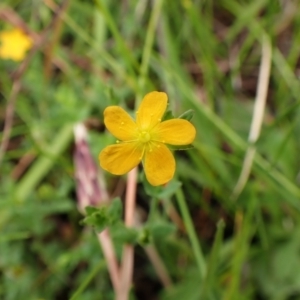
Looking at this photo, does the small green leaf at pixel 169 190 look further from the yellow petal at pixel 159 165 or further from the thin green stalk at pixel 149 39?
the thin green stalk at pixel 149 39

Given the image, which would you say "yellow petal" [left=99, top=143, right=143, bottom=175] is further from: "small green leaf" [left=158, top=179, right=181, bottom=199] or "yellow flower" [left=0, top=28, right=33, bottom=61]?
"yellow flower" [left=0, top=28, right=33, bottom=61]

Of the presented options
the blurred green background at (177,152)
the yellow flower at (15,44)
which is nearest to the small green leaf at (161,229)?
the blurred green background at (177,152)

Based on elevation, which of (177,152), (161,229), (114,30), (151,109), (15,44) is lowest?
(161,229)

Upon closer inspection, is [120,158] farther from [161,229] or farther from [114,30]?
[114,30]

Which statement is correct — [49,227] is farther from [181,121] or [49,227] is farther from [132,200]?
[181,121]

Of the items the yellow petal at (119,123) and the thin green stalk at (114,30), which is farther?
the thin green stalk at (114,30)

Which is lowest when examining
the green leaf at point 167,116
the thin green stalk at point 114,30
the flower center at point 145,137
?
the flower center at point 145,137

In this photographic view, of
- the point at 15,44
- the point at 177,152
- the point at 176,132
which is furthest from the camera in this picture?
the point at 15,44

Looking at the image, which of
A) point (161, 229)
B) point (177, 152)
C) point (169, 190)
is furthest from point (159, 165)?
point (177, 152)
